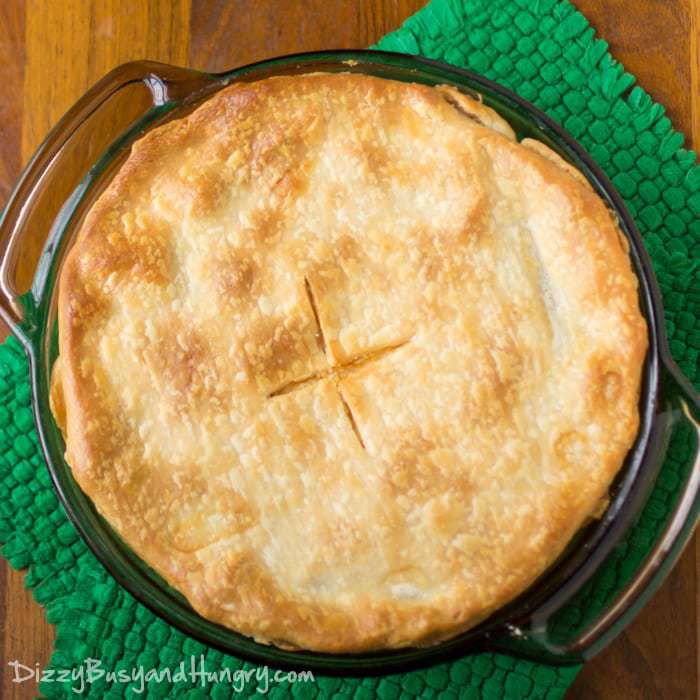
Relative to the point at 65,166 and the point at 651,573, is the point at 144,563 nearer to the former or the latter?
the point at 65,166

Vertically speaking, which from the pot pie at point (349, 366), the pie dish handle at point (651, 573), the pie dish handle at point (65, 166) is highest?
the pie dish handle at point (65, 166)

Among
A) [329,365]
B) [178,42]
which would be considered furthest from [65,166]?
[329,365]

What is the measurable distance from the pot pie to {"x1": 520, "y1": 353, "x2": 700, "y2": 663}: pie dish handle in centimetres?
10

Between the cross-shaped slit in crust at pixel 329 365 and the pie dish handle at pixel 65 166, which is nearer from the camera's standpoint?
the cross-shaped slit in crust at pixel 329 365

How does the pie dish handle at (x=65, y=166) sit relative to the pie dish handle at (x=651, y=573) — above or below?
above

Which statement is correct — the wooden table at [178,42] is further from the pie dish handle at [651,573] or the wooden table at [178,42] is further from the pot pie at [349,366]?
the pie dish handle at [651,573]

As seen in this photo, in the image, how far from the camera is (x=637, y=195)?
184cm

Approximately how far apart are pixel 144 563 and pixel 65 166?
2.28 feet

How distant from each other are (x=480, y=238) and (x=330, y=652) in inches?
26.7

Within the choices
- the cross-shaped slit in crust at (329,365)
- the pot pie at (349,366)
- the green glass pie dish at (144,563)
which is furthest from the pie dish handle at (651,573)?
the cross-shaped slit in crust at (329,365)

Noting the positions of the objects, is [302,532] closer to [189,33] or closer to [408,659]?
[408,659]

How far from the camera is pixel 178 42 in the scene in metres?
1.94

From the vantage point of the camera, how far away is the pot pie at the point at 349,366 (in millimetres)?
1475

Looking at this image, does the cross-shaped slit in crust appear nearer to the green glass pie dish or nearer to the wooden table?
the green glass pie dish
